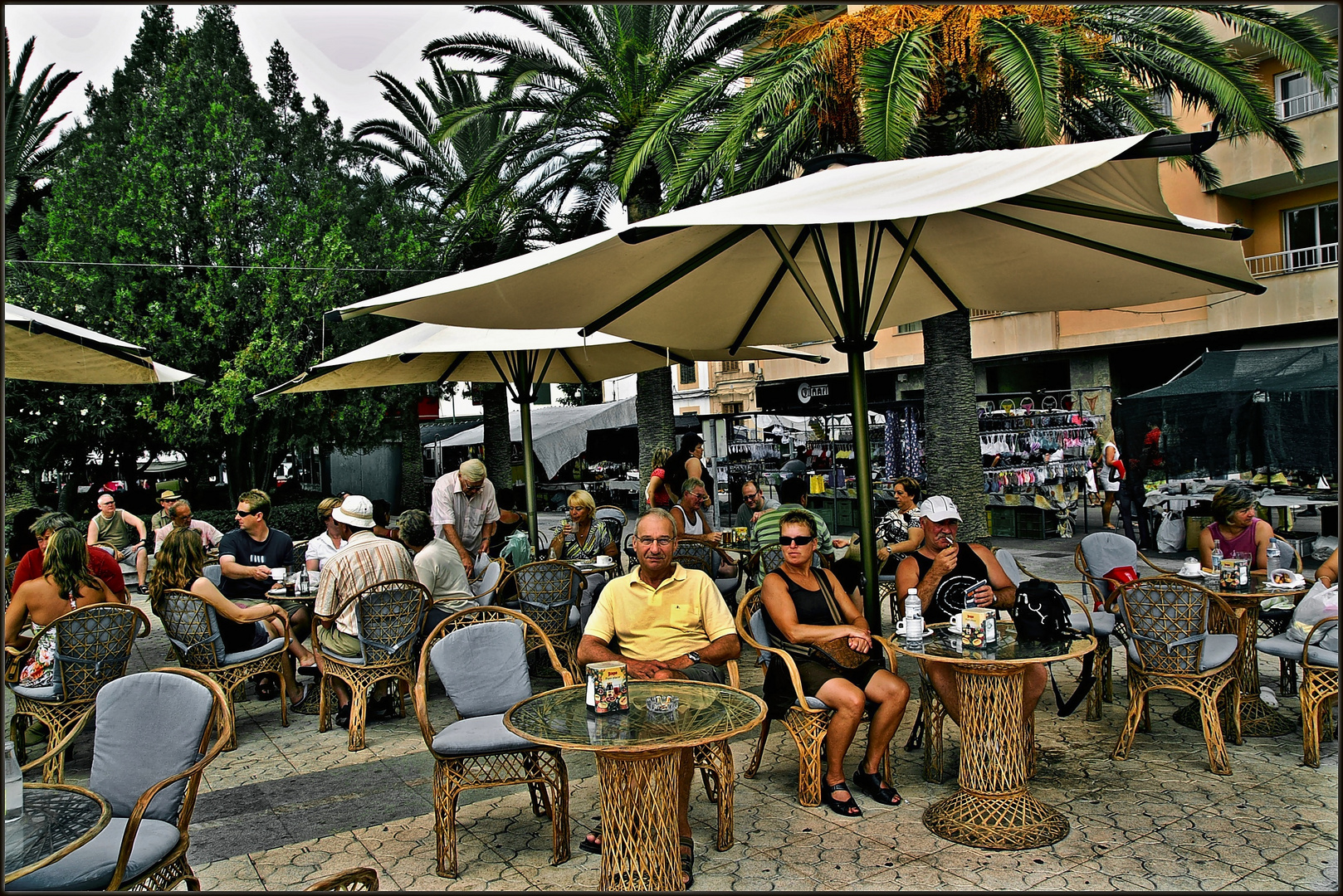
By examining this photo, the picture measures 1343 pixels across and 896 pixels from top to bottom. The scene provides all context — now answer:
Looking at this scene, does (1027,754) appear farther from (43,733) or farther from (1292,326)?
(1292,326)

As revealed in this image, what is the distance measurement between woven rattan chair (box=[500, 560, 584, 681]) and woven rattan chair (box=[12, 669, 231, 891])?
10.2ft

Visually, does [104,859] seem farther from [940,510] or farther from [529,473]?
[529,473]

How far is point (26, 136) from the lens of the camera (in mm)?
20594

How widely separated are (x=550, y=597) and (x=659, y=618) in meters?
2.32

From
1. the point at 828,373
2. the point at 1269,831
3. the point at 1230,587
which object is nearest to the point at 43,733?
the point at 1269,831

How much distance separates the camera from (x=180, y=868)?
10.8 feet

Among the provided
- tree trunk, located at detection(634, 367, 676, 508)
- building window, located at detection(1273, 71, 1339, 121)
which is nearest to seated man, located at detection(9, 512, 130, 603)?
tree trunk, located at detection(634, 367, 676, 508)

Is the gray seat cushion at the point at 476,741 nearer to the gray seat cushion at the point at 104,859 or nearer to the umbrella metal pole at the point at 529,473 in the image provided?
the gray seat cushion at the point at 104,859

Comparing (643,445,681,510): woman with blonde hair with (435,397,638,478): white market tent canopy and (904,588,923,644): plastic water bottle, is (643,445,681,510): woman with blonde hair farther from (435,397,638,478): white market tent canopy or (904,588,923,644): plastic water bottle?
(435,397,638,478): white market tent canopy

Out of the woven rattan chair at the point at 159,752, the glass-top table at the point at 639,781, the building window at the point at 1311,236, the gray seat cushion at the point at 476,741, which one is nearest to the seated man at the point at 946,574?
the glass-top table at the point at 639,781

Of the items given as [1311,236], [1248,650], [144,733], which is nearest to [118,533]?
[144,733]

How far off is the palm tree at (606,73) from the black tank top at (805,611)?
27.3ft

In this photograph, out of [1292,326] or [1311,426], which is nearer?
[1311,426]

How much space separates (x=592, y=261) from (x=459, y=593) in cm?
309
